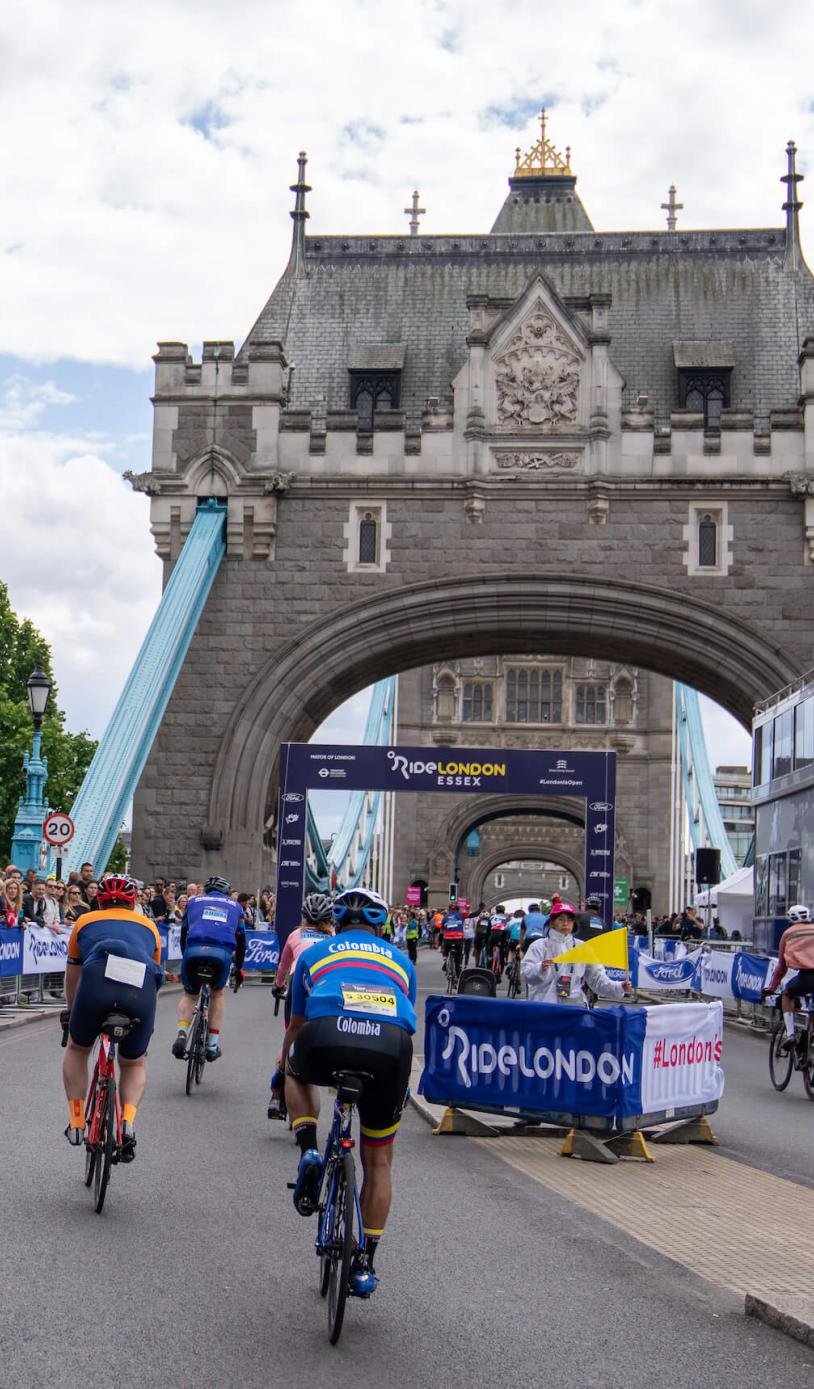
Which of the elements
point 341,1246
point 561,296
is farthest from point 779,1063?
point 561,296

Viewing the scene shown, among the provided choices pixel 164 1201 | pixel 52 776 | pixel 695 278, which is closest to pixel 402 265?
pixel 695 278

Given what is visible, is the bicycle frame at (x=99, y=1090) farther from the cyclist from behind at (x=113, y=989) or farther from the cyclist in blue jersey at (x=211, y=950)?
the cyclist in blue jersey at (x=211, y=950)

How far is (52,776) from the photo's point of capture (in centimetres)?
4772

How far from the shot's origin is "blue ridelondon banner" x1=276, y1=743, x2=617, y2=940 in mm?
26734

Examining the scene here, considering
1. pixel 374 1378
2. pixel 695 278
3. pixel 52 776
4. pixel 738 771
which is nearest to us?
pixel 374 1378

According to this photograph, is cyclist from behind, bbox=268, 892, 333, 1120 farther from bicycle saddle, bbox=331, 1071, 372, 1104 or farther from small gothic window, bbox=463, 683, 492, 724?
small gothic window, bbox=463, 683, 492, 724

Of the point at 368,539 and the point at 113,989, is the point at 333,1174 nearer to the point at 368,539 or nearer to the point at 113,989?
the point at 113,989

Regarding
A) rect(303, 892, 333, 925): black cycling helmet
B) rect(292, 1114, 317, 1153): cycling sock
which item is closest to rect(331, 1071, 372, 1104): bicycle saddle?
rect(292, 1114, 317, 1153): cycling sock

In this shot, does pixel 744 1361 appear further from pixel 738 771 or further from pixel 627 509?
pixel 738 771

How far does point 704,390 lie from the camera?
32.2 metres

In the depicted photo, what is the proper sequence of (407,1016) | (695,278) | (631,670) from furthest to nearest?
(631,670) → (695,278) → (407,1016)

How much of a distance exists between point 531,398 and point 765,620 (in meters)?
5.58

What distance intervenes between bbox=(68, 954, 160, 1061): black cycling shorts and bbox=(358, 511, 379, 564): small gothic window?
72.9ft

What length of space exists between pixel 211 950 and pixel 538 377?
20006 mm
